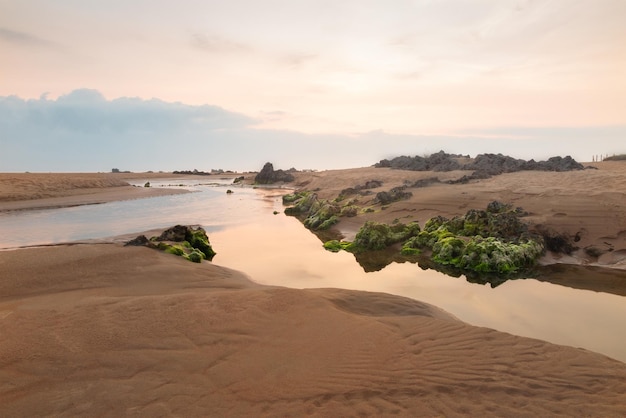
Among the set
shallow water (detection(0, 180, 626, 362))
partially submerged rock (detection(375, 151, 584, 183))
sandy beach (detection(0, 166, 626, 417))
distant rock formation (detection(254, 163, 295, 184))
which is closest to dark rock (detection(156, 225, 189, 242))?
shallow water (detection(0, 180, 626, 362))

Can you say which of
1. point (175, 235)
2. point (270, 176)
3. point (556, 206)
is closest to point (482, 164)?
point (556, 206)

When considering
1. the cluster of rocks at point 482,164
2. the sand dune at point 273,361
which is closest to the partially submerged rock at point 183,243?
the sand dune at point 273,361

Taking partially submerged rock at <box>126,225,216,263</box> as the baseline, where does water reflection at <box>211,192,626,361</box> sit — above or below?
below

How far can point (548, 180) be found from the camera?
22.6 meters

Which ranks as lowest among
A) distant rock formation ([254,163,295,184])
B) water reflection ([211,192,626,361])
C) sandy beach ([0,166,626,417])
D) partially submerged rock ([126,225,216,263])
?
water reflection ([211,192,626,361])

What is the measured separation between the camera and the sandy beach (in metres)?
4.38

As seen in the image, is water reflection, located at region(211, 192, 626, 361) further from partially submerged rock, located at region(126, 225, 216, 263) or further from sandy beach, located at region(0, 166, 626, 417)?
sandy beach, located at region(0, 166, 626, 417)

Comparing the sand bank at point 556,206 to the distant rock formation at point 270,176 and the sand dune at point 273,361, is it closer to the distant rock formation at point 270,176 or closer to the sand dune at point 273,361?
the sand dune at point 273,361

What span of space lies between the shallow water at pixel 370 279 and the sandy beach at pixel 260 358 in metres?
1.39

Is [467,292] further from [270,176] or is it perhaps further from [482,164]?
[270,176]

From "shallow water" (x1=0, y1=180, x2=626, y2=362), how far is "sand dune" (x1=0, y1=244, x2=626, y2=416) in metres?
1.47

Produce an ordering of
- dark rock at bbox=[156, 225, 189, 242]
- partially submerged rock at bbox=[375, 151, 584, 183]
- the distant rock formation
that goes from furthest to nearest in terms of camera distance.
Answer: the distant rock formation, partially submerged rock at bbox=[375, 151, 584, 183], dark rock at bbox=[156, 225, 189, 242]

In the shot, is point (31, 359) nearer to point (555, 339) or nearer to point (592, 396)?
point (592, 396)

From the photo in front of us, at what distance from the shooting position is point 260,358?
533 centimetres
